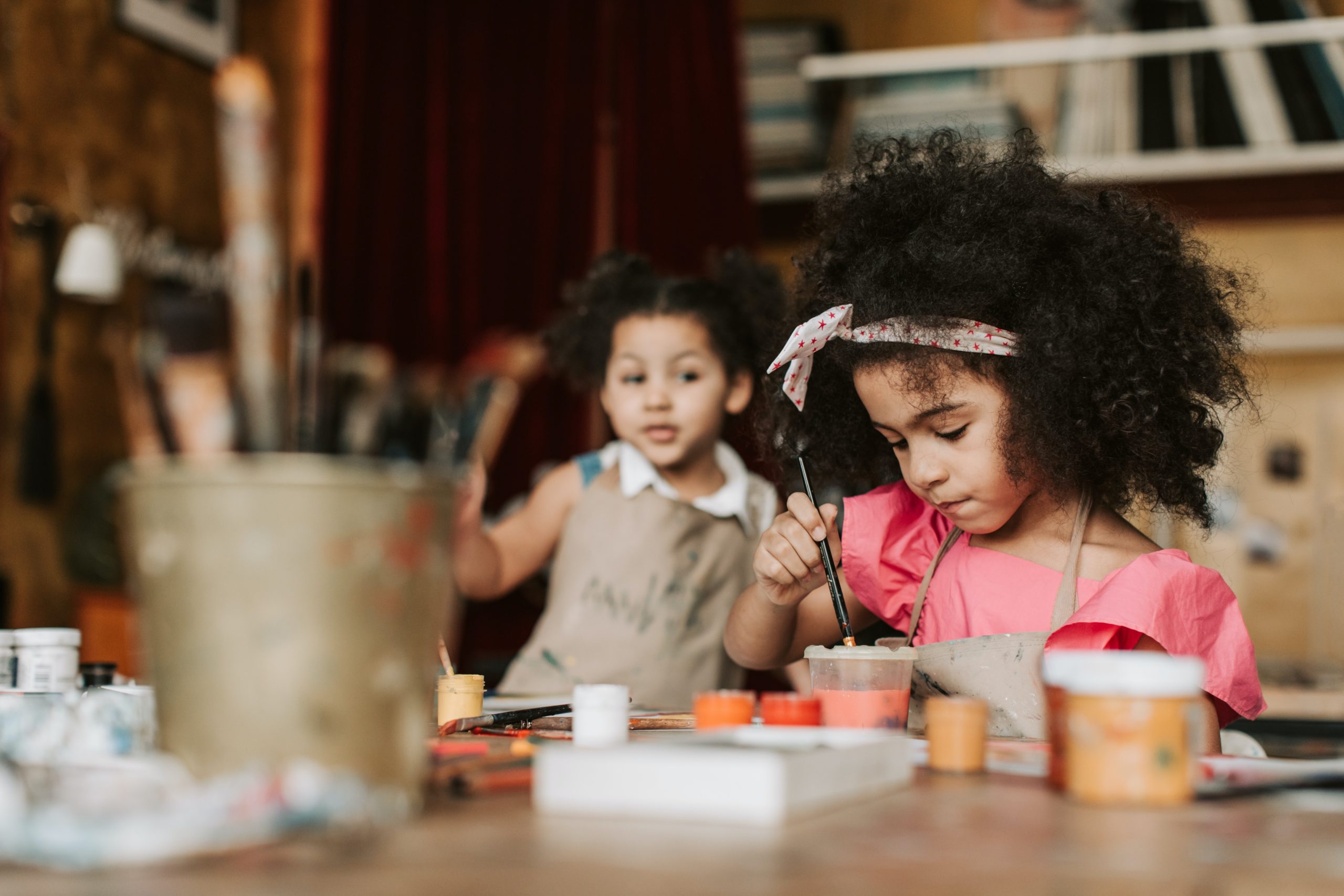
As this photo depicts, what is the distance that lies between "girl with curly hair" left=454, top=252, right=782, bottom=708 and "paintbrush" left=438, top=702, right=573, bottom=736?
2.41 ft

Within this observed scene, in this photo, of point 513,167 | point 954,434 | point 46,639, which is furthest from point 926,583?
point 513,167

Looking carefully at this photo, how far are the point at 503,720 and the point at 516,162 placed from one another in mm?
2500

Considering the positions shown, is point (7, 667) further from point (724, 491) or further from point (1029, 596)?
point (724, 491)

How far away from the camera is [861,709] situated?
946 millimetres

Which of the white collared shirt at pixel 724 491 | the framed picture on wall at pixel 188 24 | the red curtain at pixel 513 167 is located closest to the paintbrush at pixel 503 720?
the white collared shirt at pixel 724 491

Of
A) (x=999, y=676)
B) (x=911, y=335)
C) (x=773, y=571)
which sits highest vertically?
(x=911, y=335)

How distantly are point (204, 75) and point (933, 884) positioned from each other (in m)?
3.63

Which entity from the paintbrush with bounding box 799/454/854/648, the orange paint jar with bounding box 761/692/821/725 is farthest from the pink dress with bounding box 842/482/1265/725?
the orange paint jar with bounding box 761/692/821/725

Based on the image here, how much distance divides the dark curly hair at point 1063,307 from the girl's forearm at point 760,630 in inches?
12.6

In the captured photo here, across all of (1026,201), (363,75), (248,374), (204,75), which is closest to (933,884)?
(248,374)

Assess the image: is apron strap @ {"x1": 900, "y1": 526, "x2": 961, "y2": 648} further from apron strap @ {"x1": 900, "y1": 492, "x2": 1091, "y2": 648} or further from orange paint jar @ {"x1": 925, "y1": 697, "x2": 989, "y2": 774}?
orange paint jar @ {"x1": 925, "y1": 697, "x2": 989, "y2": 774}

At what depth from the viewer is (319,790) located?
0.50 m

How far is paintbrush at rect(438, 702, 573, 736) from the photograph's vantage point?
0.95 metres

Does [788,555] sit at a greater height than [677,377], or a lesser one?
lesser
